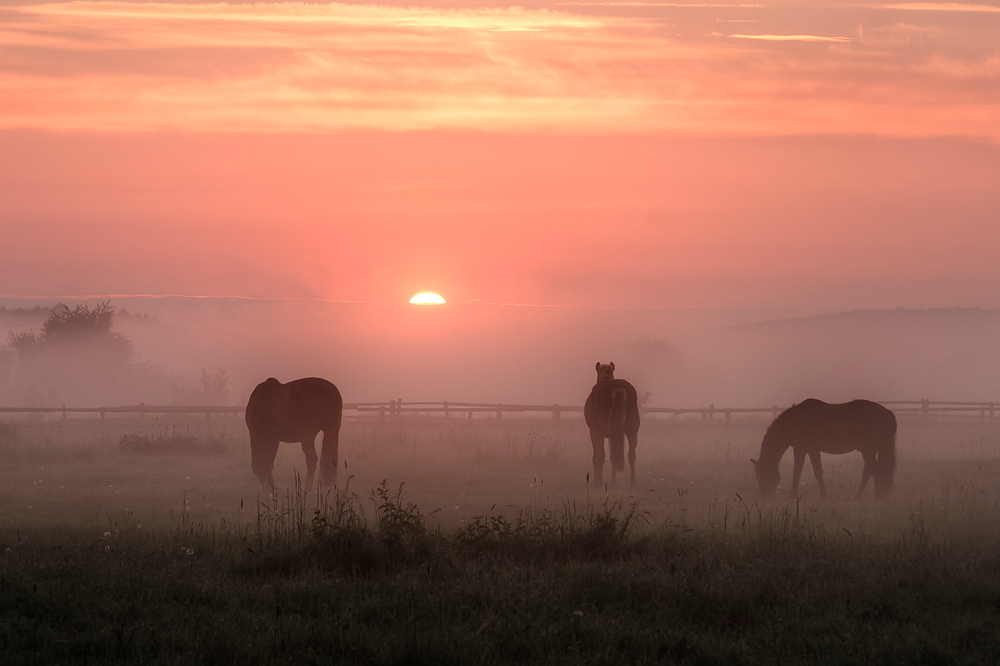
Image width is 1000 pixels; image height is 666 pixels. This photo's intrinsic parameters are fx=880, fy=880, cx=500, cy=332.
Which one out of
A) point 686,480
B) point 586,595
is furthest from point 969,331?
point 586,595

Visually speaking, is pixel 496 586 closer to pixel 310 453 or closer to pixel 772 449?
pixel 310 453

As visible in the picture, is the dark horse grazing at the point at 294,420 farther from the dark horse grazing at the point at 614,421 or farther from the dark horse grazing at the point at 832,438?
the dark horse grazing at the point at 832,438

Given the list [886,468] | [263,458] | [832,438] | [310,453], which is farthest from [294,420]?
[886,468]

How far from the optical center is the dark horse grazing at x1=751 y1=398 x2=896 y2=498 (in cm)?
1628

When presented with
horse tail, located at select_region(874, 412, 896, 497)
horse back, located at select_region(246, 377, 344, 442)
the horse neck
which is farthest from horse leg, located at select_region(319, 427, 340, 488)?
horse tail, located at select_region(874, 412, 896, 497)

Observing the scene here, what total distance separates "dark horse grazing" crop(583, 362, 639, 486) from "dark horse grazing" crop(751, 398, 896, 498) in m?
2.71

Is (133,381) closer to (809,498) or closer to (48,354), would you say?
(48,354)

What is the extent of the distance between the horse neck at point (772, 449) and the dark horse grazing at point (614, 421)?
2554mm

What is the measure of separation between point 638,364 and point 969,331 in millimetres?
84965

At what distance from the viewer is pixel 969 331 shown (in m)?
158

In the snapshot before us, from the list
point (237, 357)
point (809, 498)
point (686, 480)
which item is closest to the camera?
point (809, 498)

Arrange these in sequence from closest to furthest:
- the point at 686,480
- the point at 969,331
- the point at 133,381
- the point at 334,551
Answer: the point at 334,551
the point at 686,480
the point at 133,381
the point at 969,331

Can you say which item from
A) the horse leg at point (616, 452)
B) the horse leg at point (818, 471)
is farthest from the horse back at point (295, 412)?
the horse leg at point (818, 471)

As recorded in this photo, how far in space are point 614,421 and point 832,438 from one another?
424 centimetres
